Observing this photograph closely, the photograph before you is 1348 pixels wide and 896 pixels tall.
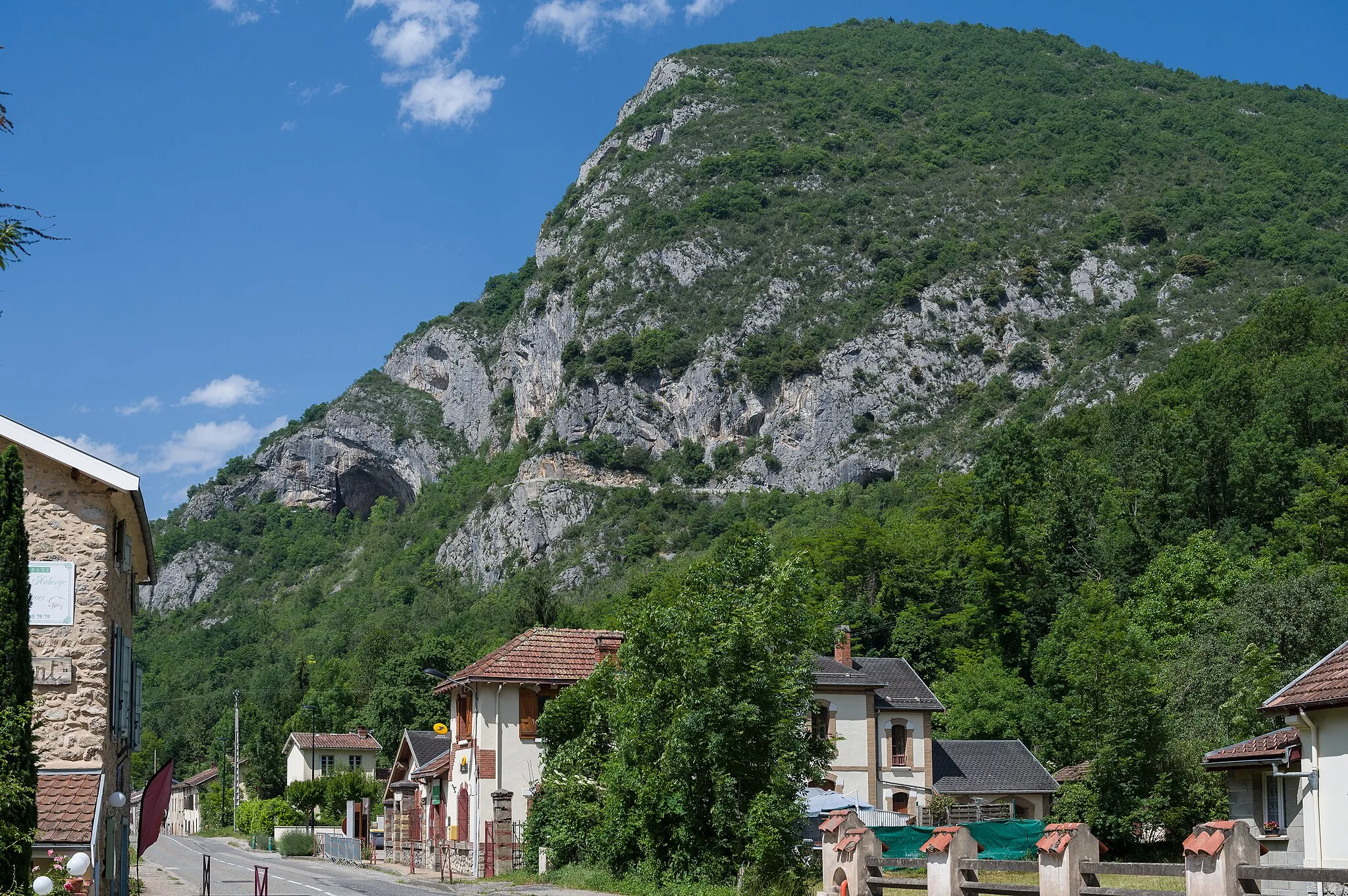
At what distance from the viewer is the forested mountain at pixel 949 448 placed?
58688mm

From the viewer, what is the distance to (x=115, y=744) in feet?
62.6

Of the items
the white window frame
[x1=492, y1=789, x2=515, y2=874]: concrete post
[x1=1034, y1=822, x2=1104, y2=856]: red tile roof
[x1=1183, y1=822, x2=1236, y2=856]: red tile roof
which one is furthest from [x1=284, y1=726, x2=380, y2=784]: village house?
[x1=1183, y1=822, x2=1236, y2=856]: red tile roof

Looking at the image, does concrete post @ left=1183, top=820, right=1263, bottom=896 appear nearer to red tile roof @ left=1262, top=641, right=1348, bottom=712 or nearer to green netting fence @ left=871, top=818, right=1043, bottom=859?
red tile roof @ left=1262, top=641, right=1348, bottom=712

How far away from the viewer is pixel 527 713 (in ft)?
128

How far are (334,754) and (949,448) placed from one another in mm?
75159

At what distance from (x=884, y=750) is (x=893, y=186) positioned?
483ft

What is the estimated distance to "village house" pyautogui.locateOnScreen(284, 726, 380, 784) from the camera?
3152 inches

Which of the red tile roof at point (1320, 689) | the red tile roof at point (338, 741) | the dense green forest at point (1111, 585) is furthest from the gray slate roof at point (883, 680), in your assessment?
the red tile roof at point (338, 741)

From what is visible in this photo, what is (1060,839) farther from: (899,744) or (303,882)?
(899,744)

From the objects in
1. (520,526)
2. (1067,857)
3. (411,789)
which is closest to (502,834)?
(411,789)

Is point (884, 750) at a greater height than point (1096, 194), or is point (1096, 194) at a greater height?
point (1096, 194)

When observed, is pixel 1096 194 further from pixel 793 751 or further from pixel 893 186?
pixel 793 751

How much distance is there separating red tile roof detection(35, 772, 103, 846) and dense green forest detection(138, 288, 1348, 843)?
14899 millimetres

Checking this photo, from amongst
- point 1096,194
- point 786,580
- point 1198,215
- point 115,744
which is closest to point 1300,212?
point 1198,215
